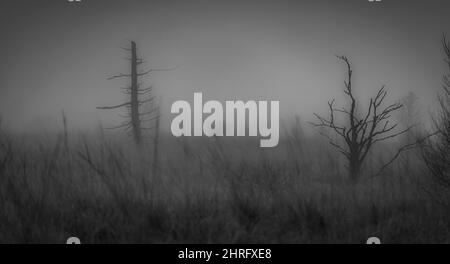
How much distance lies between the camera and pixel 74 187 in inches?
158

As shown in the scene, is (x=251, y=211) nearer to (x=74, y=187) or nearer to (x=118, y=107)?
(x=74, y=187)

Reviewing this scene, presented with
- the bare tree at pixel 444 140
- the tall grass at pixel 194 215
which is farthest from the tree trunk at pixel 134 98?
the bare tree at pixel 444 140

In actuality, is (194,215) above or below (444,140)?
below

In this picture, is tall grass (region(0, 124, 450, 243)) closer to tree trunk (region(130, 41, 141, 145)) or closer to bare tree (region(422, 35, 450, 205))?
bare tree (region(422, 35, 450, 205))

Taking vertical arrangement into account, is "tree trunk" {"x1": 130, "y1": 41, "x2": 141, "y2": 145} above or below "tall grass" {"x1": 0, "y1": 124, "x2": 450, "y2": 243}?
above

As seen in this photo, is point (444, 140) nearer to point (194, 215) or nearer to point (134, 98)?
point (194, 215)

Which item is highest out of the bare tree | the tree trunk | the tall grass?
the tree trunk

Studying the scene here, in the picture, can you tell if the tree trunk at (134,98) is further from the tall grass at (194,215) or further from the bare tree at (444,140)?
the bare tree at (444,140)

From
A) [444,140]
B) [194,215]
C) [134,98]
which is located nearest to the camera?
[194,215]

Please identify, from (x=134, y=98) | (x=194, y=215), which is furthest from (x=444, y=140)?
(x=134, y=98)

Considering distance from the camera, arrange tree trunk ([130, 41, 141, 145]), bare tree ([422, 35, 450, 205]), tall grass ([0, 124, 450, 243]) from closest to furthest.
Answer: tall grass ([0, 124, 450, 243]) < bare tree ([422, 35, 450, 205]) < tree trunk ([130, 41, 141, 145])

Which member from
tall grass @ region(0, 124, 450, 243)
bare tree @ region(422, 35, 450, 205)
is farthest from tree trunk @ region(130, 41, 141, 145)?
bare tree @ region(422, 35, 450, 205)

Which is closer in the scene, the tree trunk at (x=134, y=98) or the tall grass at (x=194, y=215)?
the tall grass at (x=194, y=215)
